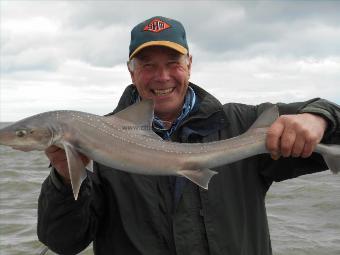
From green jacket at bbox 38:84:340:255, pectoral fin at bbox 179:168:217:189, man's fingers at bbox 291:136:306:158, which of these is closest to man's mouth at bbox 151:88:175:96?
green jacket at bbox 38:84:340:255

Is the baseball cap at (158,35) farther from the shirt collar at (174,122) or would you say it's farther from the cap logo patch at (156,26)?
the shirt collar at (174,122)

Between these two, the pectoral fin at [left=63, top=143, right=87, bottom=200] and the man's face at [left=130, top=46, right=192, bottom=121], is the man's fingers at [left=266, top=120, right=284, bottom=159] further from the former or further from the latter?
the pectoral fin at [left=63, top=143, right=87, bottom=200]

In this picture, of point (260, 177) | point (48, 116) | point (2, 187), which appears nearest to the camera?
point (48, 116)

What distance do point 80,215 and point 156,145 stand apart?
843 mm

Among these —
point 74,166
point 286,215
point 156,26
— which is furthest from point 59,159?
point 286,215

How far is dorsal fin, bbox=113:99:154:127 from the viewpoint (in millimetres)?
3346

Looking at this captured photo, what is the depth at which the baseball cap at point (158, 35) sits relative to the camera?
13.3 ft

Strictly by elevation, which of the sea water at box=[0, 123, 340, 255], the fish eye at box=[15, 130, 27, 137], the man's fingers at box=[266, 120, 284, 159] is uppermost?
the fish eye at box=[15, 130, 27, 137]

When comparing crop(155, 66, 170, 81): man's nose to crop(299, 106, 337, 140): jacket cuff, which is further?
crop(155, 66, 170, 81): man's nose

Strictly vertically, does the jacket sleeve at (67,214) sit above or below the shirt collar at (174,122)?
below

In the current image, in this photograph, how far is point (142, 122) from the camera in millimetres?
3359

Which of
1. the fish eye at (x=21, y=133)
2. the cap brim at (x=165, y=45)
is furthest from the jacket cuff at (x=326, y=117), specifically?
the fish eye at (x=21, y=133)

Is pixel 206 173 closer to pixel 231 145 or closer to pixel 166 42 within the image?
pixel 231 145

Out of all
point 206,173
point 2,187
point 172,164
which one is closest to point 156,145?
point 172,164
